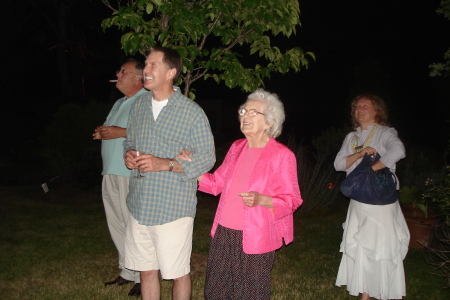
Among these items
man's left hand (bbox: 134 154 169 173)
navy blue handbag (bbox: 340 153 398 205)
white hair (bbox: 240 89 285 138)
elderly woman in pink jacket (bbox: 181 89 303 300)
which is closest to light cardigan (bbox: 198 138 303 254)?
elderly woman in pink jacket (bbox: 181 89 303 300)

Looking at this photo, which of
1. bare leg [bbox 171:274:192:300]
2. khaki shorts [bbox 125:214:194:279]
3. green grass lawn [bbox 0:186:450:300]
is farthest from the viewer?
green grass lawn [bbox 0:186:450:300]

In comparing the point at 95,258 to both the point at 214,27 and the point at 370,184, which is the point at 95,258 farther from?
the point at 370,184

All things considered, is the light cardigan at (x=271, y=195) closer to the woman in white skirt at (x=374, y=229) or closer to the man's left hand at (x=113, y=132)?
the woman in white skirt at (x=374, y=229)

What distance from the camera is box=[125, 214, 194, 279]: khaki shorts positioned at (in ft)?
10.3

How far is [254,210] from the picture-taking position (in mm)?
3014

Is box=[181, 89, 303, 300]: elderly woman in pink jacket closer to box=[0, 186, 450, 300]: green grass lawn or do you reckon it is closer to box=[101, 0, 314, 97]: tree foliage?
box=[101, 0, 314, 97]: tree foliage

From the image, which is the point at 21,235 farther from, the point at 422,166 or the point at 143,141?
the point at 422,166

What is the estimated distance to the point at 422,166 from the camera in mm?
9250

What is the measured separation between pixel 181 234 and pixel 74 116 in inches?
364

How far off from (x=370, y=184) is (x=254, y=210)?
1.39 m

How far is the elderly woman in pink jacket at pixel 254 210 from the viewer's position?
3.00 metres

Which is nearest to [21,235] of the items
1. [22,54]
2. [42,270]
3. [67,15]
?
[42,270]

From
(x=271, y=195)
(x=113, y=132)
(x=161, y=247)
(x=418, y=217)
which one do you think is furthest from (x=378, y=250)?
(x=418, y=217)

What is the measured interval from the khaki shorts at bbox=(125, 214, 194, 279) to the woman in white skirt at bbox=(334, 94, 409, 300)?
1.71 metres
